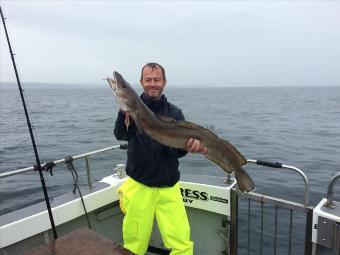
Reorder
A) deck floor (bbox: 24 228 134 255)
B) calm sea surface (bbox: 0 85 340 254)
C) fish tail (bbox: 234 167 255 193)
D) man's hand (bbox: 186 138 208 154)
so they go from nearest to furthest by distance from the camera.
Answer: deck floor (bbox: 24 228 134 255)
man's hand (bbox: 186 138 208 154)
fish tail (bbox: 234 167 255 193)
calm sea surface (bbox: 0 85 340 254)

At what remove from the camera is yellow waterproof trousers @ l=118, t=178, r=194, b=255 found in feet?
13.1

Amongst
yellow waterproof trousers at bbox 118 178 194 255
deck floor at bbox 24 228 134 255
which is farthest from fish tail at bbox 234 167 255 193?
deck floor at bbox 24 228 134 255

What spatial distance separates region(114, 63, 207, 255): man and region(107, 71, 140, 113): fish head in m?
0.42

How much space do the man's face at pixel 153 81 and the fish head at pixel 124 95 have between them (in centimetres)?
46

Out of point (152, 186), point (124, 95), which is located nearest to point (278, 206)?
point (152, 186)

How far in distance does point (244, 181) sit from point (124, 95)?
1.63 meters

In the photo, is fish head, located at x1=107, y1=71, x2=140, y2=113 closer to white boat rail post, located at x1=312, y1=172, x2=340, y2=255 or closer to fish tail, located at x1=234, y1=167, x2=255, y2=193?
fish tail, located at x1=234, y1=167, x2=255, y2=193

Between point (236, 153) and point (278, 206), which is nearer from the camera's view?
point (236, 153)

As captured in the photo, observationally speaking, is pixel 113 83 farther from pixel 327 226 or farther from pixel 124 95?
pixel 327 226

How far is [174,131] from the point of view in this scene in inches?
146

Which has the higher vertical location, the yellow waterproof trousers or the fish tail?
the fish tail

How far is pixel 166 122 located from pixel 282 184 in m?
8.63

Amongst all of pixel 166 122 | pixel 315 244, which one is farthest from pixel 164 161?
pixel 315 244

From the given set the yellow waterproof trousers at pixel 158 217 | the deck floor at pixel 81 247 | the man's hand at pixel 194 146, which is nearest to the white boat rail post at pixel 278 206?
the man's hand at pixel 194 146
